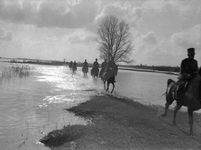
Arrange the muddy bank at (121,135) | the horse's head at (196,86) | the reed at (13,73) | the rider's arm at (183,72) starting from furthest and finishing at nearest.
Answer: the reed at (13,73)
the rider's arm at (183,72)
the horse's head at (196,86)
the muddy bank at (121,135)

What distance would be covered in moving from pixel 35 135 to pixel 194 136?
15.0 feet

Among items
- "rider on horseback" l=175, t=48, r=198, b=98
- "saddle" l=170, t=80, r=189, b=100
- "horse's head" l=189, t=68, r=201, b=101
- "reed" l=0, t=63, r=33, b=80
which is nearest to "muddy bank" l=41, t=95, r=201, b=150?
"saddle" l=170, t=80, r=189, b=100

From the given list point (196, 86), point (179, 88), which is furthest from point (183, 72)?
point (196, 86)

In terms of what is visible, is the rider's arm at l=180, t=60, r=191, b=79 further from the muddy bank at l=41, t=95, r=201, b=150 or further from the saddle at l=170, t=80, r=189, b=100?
the muddy bank at l=41, t=95, r=201, b=150

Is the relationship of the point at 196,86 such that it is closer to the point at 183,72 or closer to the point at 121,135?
the point at 183,72

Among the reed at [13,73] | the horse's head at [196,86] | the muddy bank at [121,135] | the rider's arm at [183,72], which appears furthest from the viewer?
the reed at [13,73]

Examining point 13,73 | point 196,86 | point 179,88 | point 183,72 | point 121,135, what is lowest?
point 121,135

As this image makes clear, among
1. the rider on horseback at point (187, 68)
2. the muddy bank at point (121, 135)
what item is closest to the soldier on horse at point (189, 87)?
the rider on horseback at point (187, 68)

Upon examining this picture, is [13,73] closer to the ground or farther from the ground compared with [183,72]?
closer to the ground

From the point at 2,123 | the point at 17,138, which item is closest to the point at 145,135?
the point at 17,138

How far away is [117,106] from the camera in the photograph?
26.0ft

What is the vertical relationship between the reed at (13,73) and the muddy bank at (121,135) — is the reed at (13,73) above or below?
above

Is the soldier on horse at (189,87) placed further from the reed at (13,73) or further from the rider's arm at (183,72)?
the reed at (13,73)

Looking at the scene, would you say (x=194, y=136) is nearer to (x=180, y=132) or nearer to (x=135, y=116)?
(x=180, y=132)
